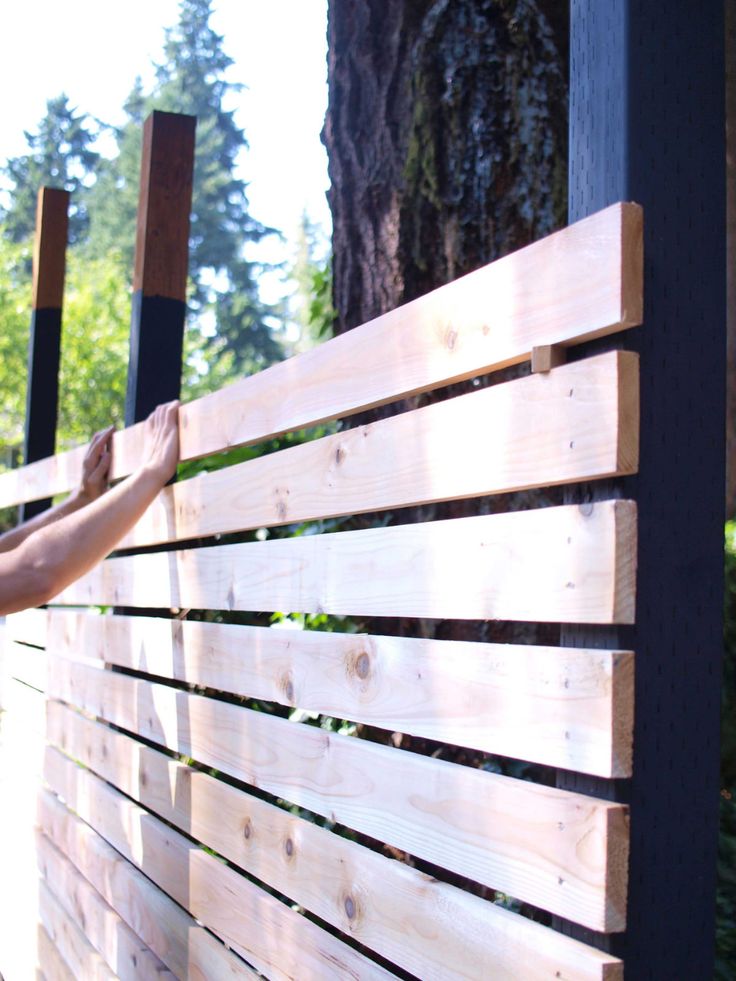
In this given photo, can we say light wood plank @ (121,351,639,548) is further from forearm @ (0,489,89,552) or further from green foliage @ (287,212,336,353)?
green foliage @ (287,212,336,353)

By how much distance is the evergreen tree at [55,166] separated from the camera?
148 ft

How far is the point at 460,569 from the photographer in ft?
4.84

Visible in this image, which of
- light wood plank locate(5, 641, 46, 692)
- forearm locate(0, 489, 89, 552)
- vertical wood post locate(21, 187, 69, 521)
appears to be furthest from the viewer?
vertical wood post locate(21, 187, 69, 521)

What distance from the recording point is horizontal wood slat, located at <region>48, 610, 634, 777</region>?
1190mm

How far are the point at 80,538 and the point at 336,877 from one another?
3.46 feet

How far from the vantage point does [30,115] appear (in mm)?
45688

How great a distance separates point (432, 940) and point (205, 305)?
42598mm

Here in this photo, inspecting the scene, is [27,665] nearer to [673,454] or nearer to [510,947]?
[510,947]

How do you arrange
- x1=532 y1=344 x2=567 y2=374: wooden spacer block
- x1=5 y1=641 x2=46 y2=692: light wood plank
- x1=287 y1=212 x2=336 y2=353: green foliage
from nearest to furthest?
1. x1=532 y1=344 x2=567 y2=374: wooden spacer block
2. x1=5 y1=641 x2=46 y2=692: light wood plank
3. x1=287 y1=212 x2=336 y2=353: green foliage

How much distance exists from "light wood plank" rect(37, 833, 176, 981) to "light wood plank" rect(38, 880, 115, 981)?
18 millimetres

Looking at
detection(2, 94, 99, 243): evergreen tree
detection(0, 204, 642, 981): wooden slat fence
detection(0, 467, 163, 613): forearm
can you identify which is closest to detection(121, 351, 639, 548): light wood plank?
detection(0, 204, 642, 981): wooden slat fence

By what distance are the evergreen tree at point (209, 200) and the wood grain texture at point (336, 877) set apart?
38127 millimetres

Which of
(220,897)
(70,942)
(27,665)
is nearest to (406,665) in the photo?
(220,897)

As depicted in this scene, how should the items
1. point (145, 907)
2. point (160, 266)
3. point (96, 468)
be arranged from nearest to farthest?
point (145, 907) → point (96, 468) → point (160, 266)
